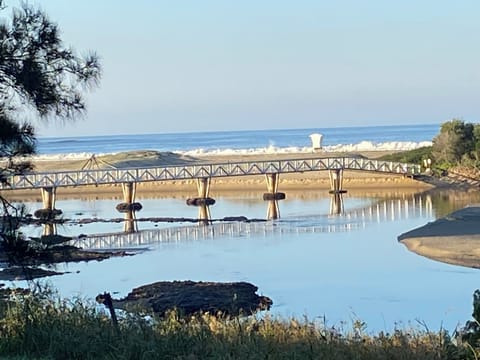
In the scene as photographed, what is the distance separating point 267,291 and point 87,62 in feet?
40.7

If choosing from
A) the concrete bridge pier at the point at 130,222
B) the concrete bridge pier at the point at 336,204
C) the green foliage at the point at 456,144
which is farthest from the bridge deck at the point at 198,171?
the green foliage at the point at 456,144

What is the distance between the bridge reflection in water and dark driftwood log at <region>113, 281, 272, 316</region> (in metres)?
8.94

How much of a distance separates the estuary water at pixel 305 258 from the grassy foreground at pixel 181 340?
99.3 inches

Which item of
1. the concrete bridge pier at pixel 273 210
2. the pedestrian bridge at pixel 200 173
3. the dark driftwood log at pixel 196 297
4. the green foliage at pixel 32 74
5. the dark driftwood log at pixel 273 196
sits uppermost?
the green foliage at pixel 32 74

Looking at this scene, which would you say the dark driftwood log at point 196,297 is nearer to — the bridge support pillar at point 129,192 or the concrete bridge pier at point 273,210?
the concrete bridge pier at point 273,210

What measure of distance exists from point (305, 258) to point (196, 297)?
7.19 meters

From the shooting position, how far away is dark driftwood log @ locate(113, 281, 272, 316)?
1905 cm

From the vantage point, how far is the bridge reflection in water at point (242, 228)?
32.8 meters

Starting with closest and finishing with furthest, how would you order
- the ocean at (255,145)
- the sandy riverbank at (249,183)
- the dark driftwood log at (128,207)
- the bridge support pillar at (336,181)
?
the dark driftwood log at (128,207)
the bridge support pillar at (336,181)
the sandy riverbank at (249,183)
the ocean at (255,145)

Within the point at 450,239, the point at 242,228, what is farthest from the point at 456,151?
the point at 450,239

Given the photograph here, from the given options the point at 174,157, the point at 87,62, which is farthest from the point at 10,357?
the point at 174,157

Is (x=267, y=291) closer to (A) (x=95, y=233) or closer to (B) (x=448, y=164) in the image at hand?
(A) (x=95, y=233)

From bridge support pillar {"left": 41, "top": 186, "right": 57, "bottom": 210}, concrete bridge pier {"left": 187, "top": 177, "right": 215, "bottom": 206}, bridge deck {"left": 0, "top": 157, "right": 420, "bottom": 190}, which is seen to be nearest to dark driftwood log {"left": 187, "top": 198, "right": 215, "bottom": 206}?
concrete bridge pier {"left": 187, "top": 177, "right": 215, "bottom": 206}

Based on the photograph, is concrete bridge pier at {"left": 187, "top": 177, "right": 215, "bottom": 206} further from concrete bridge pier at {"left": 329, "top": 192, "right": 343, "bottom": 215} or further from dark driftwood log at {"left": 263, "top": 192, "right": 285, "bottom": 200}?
concrete bridge pier at {"left": 329, "top": 192, "right": 343, "bottom": 215}
